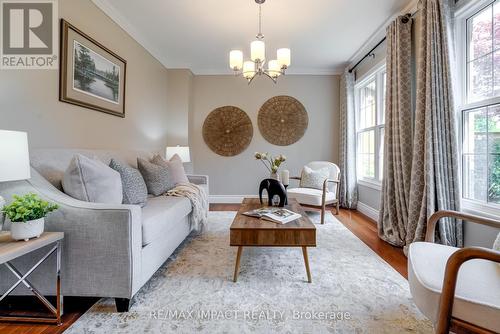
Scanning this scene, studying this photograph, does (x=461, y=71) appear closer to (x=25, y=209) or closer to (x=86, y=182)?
(x=86, y=182)

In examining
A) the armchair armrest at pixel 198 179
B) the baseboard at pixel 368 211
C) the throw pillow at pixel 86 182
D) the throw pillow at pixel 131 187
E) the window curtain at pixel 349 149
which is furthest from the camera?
the window curtain at pixel 349 149

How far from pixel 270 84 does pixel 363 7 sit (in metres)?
2.15

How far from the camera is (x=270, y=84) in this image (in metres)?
4.69

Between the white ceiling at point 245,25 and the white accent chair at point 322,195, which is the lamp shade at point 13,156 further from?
the white accent chair at point 322,195

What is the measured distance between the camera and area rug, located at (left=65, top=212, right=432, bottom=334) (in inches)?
53.6

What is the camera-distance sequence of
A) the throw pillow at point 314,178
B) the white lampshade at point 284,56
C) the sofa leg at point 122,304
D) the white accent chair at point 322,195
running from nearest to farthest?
the sofa leg at point 122,304 < the white lampshade at point 284,56 < the white accent chair at point 322,195 < the throw pillow at point 314,178

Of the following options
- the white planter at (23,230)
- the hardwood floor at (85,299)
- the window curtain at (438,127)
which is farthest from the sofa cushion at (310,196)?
the white planter at (23,230)

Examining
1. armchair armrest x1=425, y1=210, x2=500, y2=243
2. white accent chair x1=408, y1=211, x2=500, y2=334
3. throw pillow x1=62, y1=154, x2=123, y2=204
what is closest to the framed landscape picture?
throw pillow x1=62, y1=154, x2=123, y2=204

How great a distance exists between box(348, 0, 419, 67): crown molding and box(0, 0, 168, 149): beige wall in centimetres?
325

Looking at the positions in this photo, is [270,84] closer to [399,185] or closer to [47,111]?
[399,185]

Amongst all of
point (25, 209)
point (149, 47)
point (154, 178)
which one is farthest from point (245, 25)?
point (25, 209)

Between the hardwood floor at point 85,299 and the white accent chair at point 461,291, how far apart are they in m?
0.96

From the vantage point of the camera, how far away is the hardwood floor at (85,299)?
1330 mm

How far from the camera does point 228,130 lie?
4711mm
